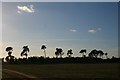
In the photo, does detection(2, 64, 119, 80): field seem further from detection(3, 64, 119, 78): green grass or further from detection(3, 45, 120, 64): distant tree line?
detection(3, 45, 120, 64): distant tree line

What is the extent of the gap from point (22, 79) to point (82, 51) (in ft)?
536

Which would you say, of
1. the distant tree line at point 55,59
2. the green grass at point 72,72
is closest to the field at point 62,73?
the green grass at point 72,72

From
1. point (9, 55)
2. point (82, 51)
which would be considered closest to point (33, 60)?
point (9, 55)

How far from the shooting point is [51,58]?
5763 inches

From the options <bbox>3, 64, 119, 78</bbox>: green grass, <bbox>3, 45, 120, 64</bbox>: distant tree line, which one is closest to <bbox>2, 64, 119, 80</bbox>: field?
<bbox>3, 64, 119, 78</bbox>: green grass

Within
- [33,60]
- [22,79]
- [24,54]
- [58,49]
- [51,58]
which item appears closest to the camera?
[22,79]

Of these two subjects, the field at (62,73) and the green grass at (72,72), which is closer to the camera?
the field at (62,73)

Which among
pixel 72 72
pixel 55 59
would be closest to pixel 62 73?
pixel 72 72

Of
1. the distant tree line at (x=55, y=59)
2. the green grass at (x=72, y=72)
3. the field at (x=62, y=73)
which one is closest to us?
the field at (x=62, y=73)

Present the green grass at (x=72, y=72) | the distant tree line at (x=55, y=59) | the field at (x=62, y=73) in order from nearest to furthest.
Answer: the field at (x=62, y=73), the green grass at (x=72, y=72), the distant tree line at (x=55, y=59)

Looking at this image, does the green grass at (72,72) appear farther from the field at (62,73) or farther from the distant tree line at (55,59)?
the distant tree line at (55,59)

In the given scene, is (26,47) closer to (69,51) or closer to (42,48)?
(42,48)

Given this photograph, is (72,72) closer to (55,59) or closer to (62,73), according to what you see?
(62,73)

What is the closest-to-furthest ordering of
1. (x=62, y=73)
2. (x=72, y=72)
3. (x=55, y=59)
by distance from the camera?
1. (x=62, y=73)
2. (x=72, y=72)
3. (x=55, y=59)
